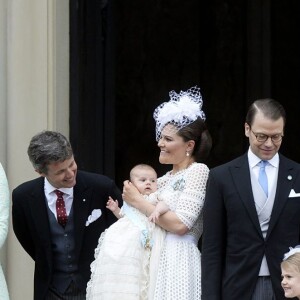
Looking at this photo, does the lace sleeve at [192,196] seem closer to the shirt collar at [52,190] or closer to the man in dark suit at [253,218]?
the man in dark suit at [253,218]

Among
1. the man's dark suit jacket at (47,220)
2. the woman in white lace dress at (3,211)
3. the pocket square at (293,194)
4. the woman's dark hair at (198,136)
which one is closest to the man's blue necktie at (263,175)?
the pocket square at (293,194)

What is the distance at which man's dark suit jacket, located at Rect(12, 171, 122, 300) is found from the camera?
7.57 meters

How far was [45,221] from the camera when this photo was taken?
24.8 ft

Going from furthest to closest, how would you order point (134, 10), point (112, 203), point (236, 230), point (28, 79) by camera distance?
point (134, 10)
point (28, 79)
point (112, 203)
point (236, 230)

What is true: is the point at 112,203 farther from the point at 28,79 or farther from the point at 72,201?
the point at 28,79

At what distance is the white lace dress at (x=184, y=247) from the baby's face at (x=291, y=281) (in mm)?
676

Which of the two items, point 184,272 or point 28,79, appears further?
point 28,79

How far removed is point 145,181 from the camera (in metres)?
7.41

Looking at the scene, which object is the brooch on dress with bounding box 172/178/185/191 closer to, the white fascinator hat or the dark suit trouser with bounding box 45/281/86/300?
the white fascinator hat

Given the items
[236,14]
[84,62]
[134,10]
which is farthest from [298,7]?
[84,62]

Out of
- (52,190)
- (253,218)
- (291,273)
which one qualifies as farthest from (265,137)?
(52,190)

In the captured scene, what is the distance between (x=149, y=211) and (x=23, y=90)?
6.86ft

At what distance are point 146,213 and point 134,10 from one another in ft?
12.0

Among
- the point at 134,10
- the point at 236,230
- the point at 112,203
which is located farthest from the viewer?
the point at 134,10
